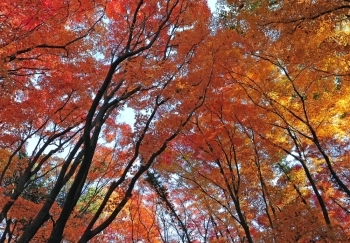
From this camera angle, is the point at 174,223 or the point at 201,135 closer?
the point at 201,135

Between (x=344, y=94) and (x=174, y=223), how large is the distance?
10.9m

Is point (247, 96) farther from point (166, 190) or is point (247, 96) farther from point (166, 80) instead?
point (166, 190)

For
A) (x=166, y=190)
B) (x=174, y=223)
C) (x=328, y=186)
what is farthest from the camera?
(x=174, y=223)

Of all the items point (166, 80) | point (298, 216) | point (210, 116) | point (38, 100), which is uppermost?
point (210, 116)

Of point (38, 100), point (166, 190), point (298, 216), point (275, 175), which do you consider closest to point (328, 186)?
point (275, 175)

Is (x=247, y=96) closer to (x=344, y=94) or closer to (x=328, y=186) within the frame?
(x=344, y=94)

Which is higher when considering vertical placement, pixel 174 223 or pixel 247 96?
pixel 247 96

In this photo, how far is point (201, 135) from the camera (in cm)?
1129

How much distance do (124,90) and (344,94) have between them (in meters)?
6.53

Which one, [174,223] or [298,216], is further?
[174,223]

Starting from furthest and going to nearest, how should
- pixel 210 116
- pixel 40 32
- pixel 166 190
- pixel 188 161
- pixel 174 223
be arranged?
pixel 174 223 < pixel 166 190 < pixel 188 161 < pixel 210 116 < pixel 40 32

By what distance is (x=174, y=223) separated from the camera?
56.1 ft

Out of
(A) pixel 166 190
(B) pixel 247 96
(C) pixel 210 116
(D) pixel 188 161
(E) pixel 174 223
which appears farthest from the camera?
(E) pixel 174 223

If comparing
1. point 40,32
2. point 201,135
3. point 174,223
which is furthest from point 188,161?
point 40,32
